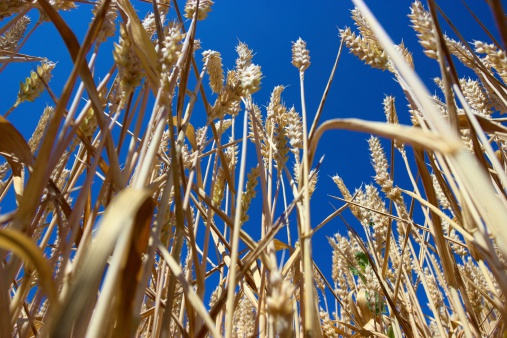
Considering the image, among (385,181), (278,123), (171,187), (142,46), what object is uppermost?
(278,123)

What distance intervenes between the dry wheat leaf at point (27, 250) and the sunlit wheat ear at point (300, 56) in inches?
24.1

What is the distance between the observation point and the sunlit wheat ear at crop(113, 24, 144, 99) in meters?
0.44

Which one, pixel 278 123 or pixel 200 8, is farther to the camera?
pixel 278 123

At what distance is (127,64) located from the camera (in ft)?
1.49

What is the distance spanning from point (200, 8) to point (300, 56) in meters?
0.24

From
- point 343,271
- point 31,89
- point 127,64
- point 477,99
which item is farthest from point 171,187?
point 343,271

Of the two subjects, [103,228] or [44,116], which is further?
[44,116]

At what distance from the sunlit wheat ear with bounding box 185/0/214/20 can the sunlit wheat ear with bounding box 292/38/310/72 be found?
0.21 m

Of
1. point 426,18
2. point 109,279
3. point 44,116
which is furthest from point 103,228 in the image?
point 44,116

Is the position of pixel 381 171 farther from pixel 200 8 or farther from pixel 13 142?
pixel 13 142

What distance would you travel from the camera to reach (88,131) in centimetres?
62

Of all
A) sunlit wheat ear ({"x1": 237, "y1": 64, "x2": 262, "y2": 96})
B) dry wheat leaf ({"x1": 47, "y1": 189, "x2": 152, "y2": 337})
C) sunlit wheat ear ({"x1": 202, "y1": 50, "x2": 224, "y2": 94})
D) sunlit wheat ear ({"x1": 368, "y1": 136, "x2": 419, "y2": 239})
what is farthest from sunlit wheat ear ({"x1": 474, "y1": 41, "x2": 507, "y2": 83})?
dry wheat leaf ({"x1": 47, "y1": 189, "x2": 152, "y2": 337})

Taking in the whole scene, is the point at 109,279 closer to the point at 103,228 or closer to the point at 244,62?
the point at 103,228

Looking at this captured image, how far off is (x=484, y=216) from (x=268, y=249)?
0.26 m
